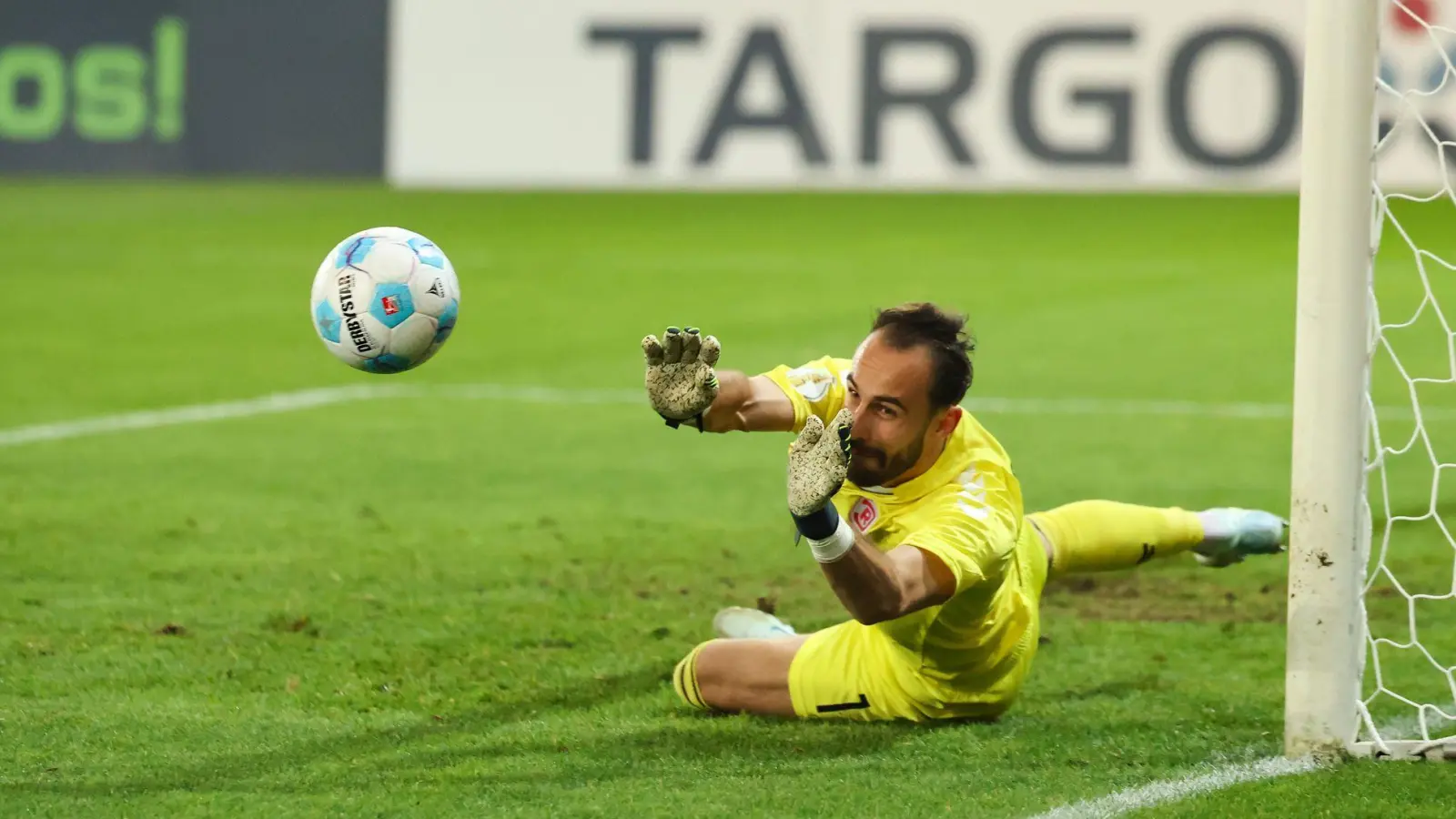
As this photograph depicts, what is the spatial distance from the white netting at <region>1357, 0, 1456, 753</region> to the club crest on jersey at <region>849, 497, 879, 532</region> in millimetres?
1007

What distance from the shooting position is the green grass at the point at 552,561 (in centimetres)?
399

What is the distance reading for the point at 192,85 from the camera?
20.7m

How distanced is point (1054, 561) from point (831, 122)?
1549 centimetres

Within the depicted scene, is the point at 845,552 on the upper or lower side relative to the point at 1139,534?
upper

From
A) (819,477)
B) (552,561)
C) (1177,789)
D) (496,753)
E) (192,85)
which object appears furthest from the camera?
(192,85)

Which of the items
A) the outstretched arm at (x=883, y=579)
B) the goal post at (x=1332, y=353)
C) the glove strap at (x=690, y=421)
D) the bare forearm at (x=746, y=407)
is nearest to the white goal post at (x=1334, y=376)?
the goal post at (x=1332, y=353)

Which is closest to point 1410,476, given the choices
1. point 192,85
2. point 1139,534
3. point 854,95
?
point 1139,534

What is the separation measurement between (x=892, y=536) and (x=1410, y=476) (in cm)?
410

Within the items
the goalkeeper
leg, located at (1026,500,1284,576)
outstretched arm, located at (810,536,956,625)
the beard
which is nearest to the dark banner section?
leg, located at (1026,500,1284,576)

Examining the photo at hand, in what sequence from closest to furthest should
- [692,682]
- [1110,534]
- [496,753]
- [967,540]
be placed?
1. [967,540]
2. [496,753]
3. [692,682]
4. [1110,534]

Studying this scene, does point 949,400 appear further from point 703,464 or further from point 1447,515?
point 703,464

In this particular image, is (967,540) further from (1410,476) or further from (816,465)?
(1410,476)

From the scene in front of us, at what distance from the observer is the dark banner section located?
2056cm

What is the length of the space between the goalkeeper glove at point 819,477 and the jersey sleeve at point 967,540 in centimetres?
32
